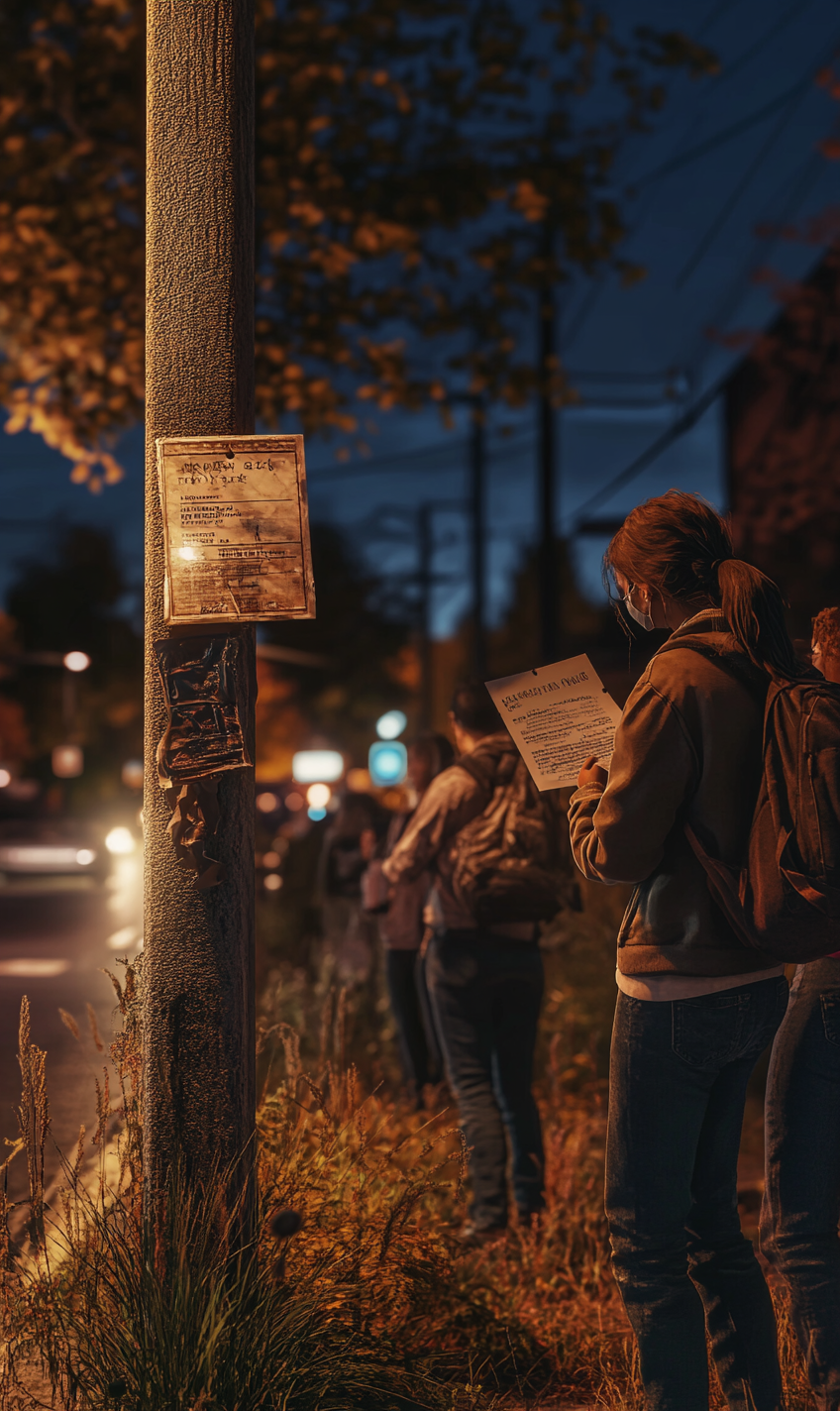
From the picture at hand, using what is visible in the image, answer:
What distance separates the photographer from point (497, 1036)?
5082 mm

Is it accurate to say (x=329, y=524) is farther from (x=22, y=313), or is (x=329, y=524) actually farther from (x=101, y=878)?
(x=22, y=313)

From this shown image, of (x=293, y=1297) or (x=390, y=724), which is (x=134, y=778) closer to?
(x=390, y=724)

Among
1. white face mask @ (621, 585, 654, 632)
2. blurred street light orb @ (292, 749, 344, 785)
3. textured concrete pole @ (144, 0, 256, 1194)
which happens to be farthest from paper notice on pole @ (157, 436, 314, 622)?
blurred street light orb @ (292, 749, 344, 785)

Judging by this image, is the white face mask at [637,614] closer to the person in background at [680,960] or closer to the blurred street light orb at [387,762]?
the person in background at [680,960]

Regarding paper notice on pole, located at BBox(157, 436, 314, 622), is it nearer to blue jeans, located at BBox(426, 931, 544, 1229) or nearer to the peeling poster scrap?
the peeling poster scrap

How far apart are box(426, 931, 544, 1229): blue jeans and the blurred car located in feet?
64.8

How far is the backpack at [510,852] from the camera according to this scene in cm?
494

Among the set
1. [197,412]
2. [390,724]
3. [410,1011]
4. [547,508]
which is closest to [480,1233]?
[410,1011]

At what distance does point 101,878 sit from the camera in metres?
24.2

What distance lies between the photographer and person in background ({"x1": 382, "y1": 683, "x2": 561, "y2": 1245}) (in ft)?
16.3

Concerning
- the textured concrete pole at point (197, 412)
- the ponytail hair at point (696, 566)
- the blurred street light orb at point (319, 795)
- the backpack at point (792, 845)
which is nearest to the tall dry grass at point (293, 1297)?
the textured concrete pole at point (197, 412)

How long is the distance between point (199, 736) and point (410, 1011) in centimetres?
419

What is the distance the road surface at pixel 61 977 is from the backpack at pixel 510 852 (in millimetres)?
1369

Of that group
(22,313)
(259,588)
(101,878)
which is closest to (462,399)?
(101,878)
